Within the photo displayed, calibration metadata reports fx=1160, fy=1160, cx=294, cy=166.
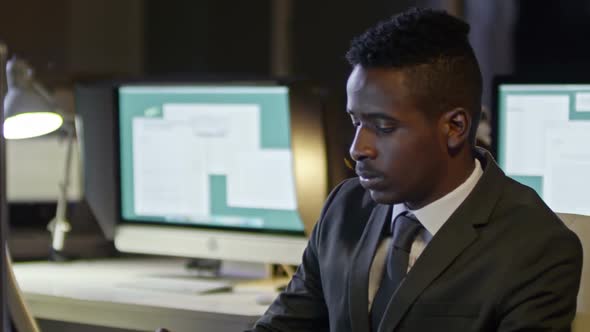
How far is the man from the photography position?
1.48m

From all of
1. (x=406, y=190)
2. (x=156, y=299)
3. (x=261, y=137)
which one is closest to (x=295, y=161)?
(x=261, y=137)

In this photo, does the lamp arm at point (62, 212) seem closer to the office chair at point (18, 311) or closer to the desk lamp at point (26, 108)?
the desk lamp at point (26, 108)

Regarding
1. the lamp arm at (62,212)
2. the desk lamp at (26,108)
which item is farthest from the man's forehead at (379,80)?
the lamp arm at (62,212)

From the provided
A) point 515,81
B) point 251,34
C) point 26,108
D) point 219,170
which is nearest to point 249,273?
point 219,170

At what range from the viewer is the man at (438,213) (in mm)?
1479

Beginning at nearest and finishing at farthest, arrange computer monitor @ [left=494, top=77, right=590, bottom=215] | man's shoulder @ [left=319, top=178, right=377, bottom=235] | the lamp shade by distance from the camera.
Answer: man's shoulder @ [left=319, top=178, right=377, bottom=235] < computer monitor @ [left=494, top=77, right=590, bottom=215] < the lamp shade

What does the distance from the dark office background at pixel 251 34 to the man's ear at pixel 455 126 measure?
Result: 210cm

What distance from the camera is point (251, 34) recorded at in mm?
4629

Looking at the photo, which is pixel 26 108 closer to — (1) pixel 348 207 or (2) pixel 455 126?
(1) pixel 348 207

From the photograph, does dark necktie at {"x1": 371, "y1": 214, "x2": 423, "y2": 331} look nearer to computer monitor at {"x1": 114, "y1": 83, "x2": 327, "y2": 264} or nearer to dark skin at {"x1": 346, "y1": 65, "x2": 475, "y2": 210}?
dark skin at {"x1": 346, "y1": 65, "x2": 475, "y2": 210}

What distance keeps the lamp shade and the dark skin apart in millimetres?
1239

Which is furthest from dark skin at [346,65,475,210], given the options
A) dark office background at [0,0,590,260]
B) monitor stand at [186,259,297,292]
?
dark office background at [0,0,590,260]

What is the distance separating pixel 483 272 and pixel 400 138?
209mm

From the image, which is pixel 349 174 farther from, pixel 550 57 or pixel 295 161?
pixel 550 57
